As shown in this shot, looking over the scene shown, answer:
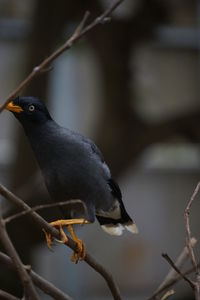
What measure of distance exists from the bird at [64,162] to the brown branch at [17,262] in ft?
1.81

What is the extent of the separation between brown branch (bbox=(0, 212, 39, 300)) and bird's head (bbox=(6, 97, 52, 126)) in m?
0.72

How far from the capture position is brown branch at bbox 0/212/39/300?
1.26 m

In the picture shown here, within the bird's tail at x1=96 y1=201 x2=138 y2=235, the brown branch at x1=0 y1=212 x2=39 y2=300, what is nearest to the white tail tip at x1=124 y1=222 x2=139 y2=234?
the bird's tail at x1=96 y1=201 x2=138 y2=235

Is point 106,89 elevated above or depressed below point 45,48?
below

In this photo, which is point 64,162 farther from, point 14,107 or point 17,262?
point 17,262

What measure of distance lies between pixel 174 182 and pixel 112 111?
6.27ft

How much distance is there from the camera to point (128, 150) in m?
4.38

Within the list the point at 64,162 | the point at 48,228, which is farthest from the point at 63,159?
the point at 48,228

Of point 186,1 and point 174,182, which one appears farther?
point 174,182

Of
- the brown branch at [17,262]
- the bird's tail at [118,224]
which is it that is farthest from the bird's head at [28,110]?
the brown branch at [17,262]

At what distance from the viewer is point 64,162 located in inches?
82.2

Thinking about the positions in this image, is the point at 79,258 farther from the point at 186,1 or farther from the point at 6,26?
the point at 6,26

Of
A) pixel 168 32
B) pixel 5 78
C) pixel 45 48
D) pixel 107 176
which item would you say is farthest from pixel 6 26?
pixel 107 176

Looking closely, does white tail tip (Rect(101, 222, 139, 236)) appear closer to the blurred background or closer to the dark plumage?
the dark plumage
